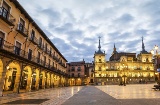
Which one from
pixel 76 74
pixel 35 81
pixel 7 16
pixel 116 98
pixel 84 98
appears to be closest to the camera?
pixel 116 98

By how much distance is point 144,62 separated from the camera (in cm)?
6862

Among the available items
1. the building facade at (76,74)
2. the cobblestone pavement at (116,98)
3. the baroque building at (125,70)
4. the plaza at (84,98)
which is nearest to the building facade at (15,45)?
the plaza at (84,98)

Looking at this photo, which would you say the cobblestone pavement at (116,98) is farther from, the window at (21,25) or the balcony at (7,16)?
the window at (21,25)

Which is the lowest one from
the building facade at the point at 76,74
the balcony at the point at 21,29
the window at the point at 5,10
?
the building facade at the point at 76,74

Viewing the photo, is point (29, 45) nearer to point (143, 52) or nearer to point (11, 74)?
point (11, 74)

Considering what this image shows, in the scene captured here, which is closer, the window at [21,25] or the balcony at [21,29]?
the balcony at [21,29]

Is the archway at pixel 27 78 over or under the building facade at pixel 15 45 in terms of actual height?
under

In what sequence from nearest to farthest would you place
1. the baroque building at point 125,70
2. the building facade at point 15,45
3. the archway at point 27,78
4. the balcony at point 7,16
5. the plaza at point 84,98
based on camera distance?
the plaza at point 84,98, the building facade at point 15,45, the balcony at point 7,16, the archway at point 27,78, the baroque building at point 125,70

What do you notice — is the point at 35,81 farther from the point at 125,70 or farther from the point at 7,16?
the point at 125,70

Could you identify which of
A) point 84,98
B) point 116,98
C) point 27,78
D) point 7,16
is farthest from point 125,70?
point 7,16

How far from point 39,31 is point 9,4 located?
910 centimetres

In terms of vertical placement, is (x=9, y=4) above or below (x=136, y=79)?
above

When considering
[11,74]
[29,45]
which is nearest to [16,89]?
[11,74]

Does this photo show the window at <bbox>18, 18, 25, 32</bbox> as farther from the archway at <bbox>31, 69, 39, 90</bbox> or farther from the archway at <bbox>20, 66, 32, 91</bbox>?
the archway at <bbox>31, 69, 39, 90</bbox>
